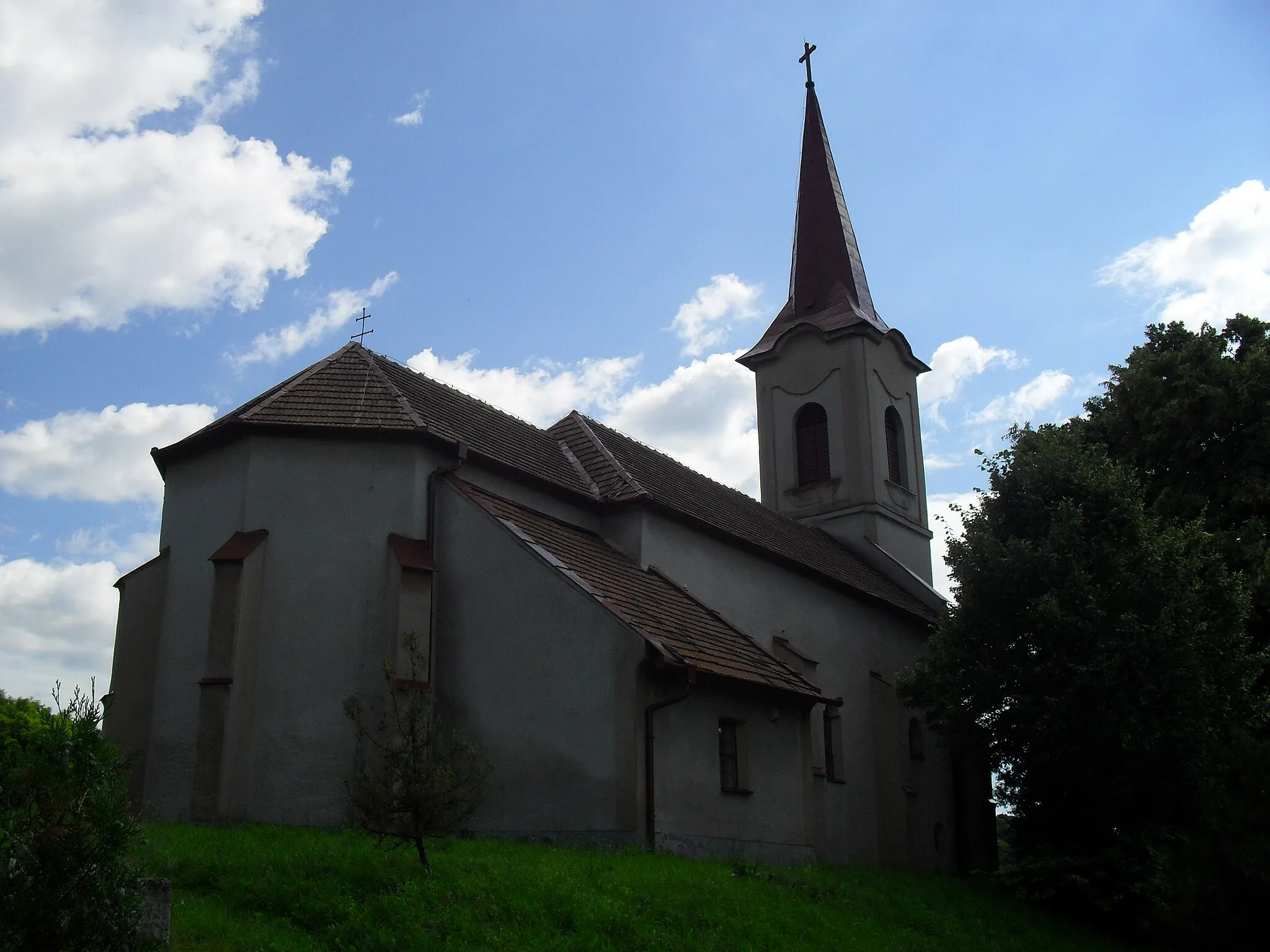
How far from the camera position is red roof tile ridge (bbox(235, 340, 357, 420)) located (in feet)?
63.1

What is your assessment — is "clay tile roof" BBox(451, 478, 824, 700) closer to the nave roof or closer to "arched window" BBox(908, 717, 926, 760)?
the nave roof

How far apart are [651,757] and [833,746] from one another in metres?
9.98

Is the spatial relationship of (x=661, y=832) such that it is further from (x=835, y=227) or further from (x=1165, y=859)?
(x=835, y=227)

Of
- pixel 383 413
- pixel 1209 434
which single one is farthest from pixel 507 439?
pixel 1209 434

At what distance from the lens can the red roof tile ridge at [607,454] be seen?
21859 mm

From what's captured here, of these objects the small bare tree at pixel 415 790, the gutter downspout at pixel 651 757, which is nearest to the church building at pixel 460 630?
the gutter downspout at pixel 651 757

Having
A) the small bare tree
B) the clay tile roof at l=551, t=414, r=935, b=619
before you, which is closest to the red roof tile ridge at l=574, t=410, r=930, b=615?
the clay tile roof at l=551, t=414, r=935, b=619

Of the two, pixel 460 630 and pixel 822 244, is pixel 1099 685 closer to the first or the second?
pixel 460 630

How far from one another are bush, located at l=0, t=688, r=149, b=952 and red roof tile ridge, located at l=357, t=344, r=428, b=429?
1106 cm

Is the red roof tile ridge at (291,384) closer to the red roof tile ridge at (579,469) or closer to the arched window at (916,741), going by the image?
the red roof tile ridge at (579,469)

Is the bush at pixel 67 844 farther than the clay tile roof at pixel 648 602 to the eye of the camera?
No

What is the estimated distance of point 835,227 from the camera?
3684cm

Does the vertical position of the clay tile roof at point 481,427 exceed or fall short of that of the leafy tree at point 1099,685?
it exceeds it

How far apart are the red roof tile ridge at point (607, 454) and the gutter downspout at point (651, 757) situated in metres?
5.51
